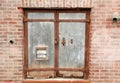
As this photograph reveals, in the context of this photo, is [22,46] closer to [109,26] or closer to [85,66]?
[85,66]

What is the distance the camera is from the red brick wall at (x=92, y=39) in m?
5.34

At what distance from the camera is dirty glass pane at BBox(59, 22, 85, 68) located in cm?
552

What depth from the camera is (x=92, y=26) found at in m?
5.41

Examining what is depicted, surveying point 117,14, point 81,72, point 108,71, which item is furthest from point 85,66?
point 117,14

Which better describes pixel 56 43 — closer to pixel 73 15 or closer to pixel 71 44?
pixel 71 44

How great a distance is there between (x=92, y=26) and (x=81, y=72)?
1.03m

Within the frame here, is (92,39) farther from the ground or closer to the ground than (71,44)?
farther from the ground

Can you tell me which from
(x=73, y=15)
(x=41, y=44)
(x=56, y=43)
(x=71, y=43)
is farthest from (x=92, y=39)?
(x=41, y=44)

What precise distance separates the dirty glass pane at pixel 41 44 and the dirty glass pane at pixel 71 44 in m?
0.21

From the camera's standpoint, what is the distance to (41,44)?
5.56 m

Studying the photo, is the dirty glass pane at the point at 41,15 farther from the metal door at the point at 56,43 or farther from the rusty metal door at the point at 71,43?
the rusty metal door at the point at 71,43

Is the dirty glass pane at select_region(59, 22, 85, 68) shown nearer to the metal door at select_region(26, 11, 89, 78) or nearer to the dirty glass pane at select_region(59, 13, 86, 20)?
the metal door at select_region(26, 11, 89, 78)

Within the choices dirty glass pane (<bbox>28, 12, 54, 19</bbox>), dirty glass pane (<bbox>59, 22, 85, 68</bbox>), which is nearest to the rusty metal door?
dirty glass pane (<bbox>59, 22, 85, 68</bbox>)

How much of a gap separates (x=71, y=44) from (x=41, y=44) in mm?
642
